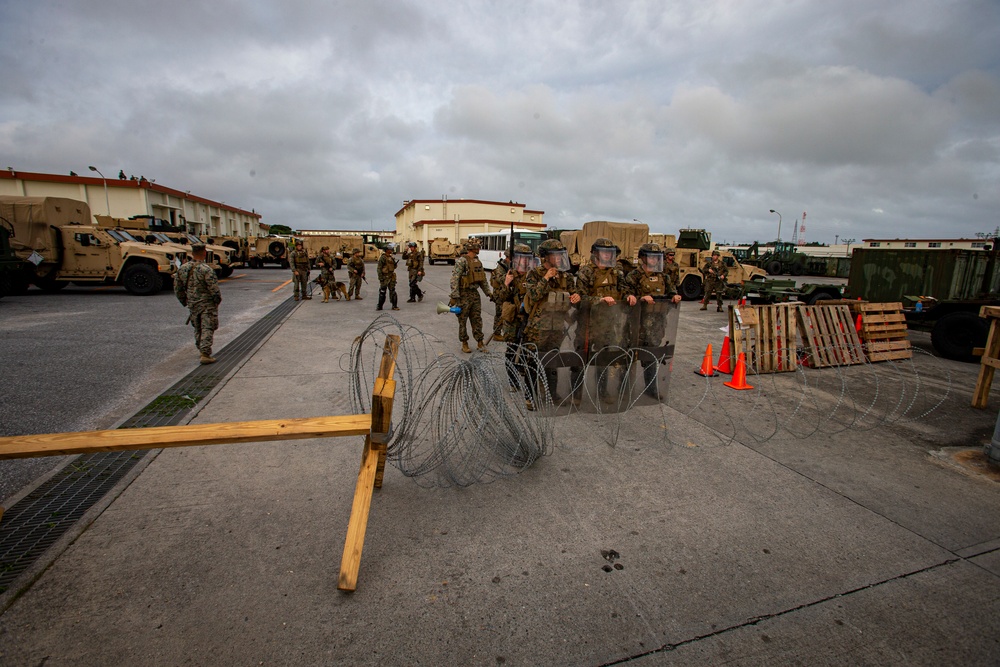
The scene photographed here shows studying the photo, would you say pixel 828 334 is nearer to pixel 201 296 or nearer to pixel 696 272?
pixel 201 296

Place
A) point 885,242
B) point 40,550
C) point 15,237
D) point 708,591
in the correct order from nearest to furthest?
point 708,591
point 40,550
point 15,237
point 885,242

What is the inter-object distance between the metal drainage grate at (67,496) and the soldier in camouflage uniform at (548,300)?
371 cm

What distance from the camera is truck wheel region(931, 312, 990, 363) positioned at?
7621mm

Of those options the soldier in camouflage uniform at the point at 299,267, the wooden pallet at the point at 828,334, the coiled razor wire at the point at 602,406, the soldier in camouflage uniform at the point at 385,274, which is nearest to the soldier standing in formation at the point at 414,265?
the soldier in camouflage uniform at the point at 385,274

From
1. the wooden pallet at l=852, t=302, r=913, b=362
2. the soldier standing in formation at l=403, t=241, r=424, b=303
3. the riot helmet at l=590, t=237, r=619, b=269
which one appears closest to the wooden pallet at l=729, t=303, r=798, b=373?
the wooden pallet at l=852, t=302, r=913, b=362

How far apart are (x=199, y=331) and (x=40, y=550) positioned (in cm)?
440

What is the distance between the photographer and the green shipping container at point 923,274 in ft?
27.2

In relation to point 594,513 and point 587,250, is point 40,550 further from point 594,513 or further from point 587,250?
point 587,250

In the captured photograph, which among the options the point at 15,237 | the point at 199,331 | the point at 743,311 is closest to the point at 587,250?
the point at 743,311

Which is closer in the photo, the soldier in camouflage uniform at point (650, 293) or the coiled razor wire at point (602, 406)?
the coiled razor wire at point (602, 406)

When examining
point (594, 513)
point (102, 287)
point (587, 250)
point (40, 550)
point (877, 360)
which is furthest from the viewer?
point (102, 287)

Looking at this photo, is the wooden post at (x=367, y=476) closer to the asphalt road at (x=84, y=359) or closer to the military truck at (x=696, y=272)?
the asphalt road at (x=84, y=359)

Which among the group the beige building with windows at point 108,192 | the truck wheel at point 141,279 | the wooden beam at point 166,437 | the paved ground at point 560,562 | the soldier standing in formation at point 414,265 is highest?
the beige building with windows at point 108,192

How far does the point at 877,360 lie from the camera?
7.61 metres
